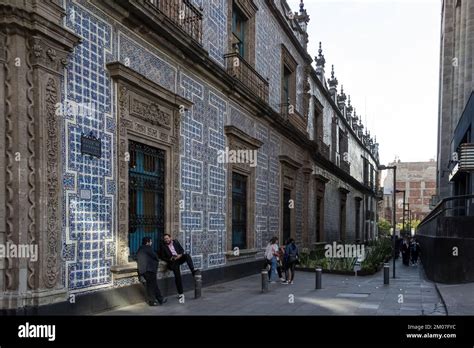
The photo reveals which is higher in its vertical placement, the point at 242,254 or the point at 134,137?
the point at 134,137

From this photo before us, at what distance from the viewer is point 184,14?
1159cm

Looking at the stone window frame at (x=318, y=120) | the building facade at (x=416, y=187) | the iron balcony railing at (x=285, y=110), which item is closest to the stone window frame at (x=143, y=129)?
the iron balcony railing at (x=285, y=110)

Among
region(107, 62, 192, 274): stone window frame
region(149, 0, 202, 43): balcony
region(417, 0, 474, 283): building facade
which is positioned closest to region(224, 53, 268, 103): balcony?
region(149, 0, 202, 43): balcony

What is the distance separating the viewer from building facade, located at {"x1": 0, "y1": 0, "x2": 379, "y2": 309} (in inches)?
271

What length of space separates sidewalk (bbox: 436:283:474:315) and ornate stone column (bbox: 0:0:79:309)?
6744 mm

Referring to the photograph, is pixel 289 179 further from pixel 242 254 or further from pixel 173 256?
pixel 173 256

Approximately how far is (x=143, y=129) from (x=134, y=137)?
352 mm

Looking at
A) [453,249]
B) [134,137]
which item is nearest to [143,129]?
[134,137]

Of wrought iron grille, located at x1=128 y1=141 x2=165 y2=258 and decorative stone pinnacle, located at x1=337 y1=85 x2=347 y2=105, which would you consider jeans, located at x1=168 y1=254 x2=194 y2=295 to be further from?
decorative stone pinnacle, located at x1=337 y1=85 x2=347 y2=105

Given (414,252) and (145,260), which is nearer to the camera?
(145,260)

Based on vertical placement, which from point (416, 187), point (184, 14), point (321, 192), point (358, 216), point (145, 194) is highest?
point (184, 14)

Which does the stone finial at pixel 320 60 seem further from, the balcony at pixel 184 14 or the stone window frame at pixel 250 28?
the balcony at pixel 184 14

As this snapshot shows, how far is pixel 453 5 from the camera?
2889 centimetres
